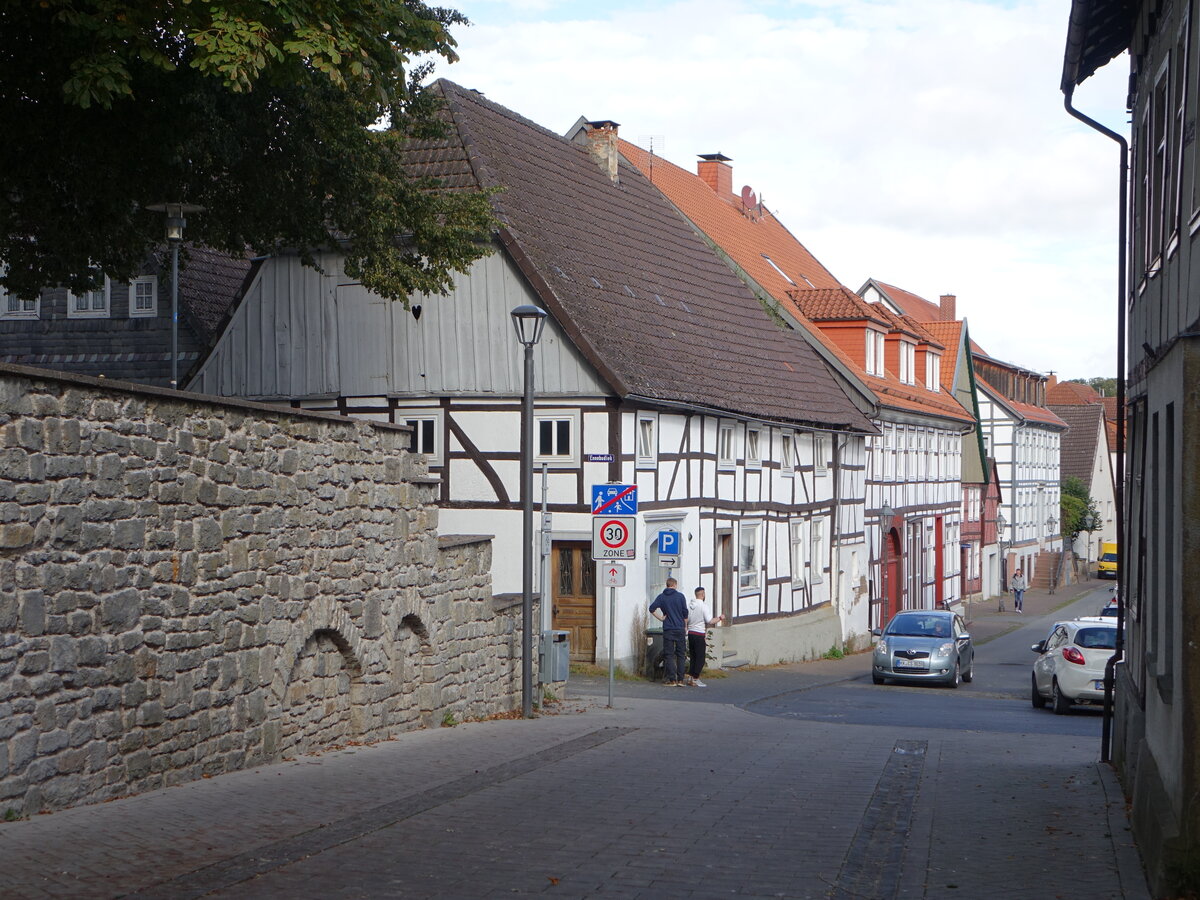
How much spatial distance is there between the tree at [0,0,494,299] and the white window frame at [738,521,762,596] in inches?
551

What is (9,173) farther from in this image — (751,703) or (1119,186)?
(751,703)

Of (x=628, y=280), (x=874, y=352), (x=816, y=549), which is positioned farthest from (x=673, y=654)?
(x=874, y=352)

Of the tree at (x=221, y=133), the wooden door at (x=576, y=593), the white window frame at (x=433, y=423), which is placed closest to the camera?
the tree at (x=221, y=133)

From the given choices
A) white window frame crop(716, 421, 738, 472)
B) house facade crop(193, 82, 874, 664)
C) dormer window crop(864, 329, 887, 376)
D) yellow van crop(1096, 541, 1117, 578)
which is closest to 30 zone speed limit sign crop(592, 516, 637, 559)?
house facade crop(193, 82, 874, 664)

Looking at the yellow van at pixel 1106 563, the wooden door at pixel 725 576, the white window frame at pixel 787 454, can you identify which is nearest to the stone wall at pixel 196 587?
the wooden door at pixel 725 576

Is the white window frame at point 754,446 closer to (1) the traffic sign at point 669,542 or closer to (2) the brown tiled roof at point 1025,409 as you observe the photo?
(1) the traffic sign at point 669,542

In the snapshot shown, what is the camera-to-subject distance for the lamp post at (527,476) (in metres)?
17.2

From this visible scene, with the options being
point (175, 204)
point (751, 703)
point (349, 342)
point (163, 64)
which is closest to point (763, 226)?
point (349, 342)

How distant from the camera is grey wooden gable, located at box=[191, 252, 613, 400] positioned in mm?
25953

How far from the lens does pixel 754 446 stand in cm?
3241

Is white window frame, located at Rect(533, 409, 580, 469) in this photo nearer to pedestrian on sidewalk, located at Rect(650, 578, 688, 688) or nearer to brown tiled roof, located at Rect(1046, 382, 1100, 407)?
pedestrian on sidewalk, located at Rect(650, 578, 688, 688)

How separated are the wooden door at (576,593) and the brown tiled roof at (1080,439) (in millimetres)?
75441

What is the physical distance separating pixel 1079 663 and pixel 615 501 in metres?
8.55

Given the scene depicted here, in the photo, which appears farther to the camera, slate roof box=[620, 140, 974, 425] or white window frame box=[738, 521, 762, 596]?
slate roof box=[620, 140, 974, 425]
